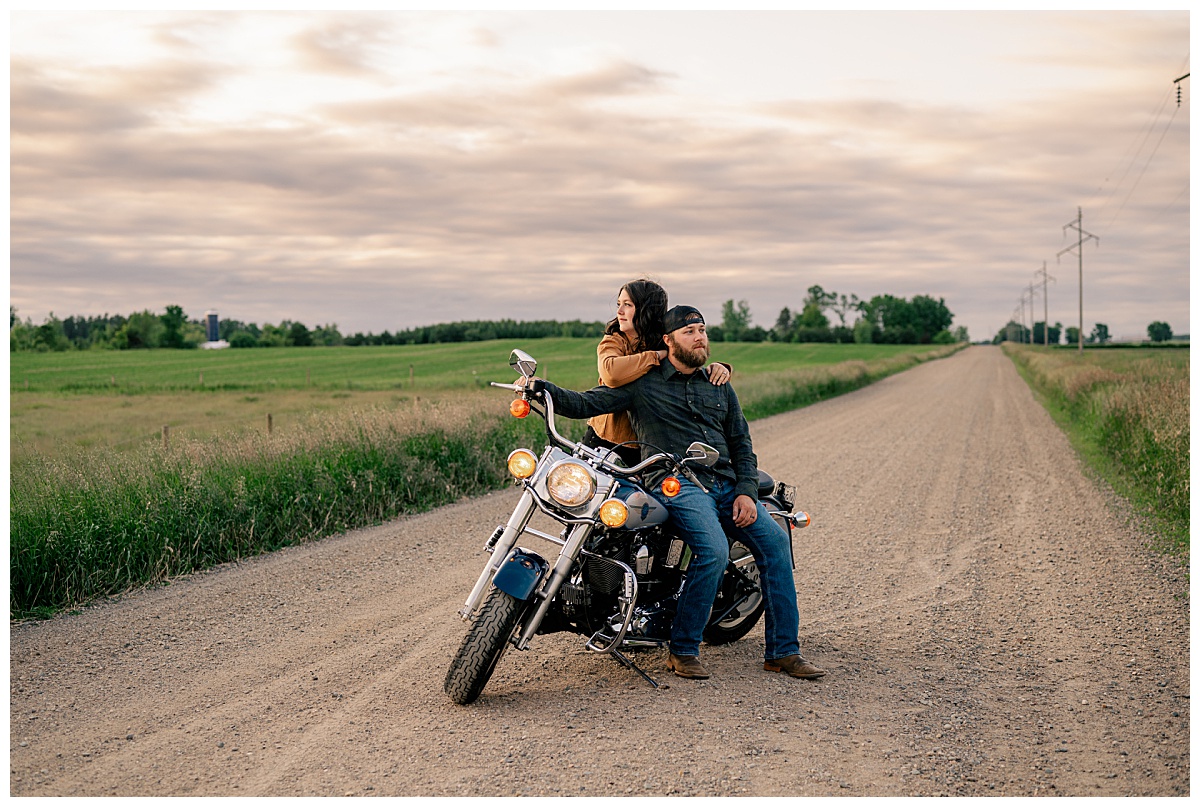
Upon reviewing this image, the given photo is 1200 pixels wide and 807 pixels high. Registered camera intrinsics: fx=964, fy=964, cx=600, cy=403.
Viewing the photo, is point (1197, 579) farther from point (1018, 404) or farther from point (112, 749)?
point (1018, 404)

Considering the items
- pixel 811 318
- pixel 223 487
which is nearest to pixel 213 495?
pixel 223 487

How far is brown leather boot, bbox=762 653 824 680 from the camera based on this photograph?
4.96 m

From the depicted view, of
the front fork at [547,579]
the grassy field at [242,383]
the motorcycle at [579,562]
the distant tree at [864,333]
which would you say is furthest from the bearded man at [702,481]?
the distant tree at [864,333]

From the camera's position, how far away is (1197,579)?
6941mm

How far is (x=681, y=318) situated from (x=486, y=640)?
1891mm

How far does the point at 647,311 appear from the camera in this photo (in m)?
5.07

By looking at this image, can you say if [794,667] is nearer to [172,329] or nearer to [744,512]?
[744,512]

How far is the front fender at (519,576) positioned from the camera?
4422mm

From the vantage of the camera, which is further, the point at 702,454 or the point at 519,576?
the point at 702,454

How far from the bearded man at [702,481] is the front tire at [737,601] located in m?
0.19

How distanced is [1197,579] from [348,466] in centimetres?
783

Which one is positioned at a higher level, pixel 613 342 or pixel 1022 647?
pixel 613 342
